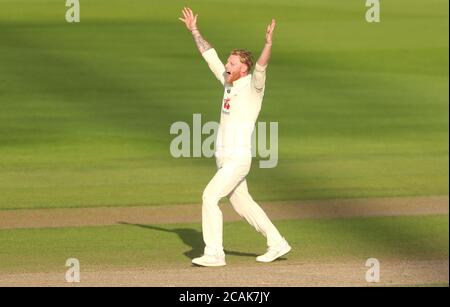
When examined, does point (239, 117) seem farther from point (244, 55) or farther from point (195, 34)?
point (195, 34)

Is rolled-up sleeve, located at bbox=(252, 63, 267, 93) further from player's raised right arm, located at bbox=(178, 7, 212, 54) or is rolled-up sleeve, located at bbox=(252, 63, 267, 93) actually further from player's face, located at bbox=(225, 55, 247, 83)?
player's raised right arm, located at bbox=(178, 7, 212, 54)

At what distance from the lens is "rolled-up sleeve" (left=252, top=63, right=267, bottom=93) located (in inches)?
501

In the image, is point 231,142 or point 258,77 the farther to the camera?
point 231,142

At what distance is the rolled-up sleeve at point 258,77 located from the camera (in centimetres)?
1272

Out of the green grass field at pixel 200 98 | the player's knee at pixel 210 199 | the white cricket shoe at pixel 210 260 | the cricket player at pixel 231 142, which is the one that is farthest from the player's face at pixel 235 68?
the green grass field at pixel 200 98

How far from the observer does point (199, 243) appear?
14.9 meters

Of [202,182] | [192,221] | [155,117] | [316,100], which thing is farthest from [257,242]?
[316,100]

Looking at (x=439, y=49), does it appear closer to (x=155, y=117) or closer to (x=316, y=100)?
(x=316, y=100)

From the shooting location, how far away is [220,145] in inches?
523

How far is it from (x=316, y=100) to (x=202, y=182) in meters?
10.0

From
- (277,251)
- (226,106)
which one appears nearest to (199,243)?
(277,251)

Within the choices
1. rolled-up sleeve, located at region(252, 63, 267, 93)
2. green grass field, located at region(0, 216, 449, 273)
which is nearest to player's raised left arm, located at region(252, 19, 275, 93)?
rolled-up sleeve, located at region(252, 63, 267, 93)

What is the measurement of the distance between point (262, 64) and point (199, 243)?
284cm

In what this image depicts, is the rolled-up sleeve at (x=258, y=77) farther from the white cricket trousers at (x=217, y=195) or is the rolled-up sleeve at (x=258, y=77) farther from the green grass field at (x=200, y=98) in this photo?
the green grass field at (x=200, y=98)
